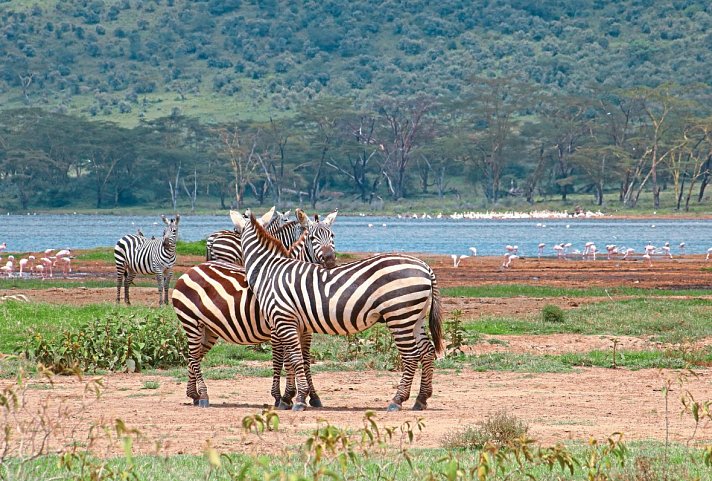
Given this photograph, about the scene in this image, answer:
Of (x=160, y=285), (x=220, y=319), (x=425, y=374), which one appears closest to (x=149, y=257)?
(x=160, y=285)

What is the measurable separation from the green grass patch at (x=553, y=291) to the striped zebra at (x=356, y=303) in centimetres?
1467

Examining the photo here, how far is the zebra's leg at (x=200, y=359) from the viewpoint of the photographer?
12523 mm

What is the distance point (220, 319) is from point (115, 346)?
3.20m

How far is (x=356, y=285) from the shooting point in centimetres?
1201

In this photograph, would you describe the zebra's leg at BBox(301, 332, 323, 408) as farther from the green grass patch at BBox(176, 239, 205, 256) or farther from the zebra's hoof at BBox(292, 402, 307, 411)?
the green grass patch at BBox(176, 239, 205, 256)

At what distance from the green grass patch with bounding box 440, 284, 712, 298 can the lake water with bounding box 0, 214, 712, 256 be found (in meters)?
18.7

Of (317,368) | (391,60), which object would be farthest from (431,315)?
(391,60)

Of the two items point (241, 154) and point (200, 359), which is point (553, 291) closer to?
point (200, 359)

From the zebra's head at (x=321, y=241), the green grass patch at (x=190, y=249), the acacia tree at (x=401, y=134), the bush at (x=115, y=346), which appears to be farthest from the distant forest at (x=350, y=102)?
the zebra's head at (x=321, y=241)

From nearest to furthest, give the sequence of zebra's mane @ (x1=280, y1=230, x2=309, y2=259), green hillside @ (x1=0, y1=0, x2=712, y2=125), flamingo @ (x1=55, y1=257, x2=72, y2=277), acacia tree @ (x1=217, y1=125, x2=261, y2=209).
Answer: zebra's mane @ (x1=280, y1=230, x2=309, y2=259) → flamingo @ (x1=55, y1=257, x2=72, y2=277) → acacia tree @ (x1=217, y1=125, x2=261, y2=209) → green hillside @ (x1=0, y1=0, x2=712, y2=125)

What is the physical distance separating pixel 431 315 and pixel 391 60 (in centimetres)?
13333

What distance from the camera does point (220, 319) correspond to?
41.5ft

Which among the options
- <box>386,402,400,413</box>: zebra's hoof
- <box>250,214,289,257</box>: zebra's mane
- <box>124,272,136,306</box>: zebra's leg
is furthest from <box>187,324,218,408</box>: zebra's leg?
<box>124,272,136,306</box>: zebra's leg

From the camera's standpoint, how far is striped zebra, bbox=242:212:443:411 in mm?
11930
